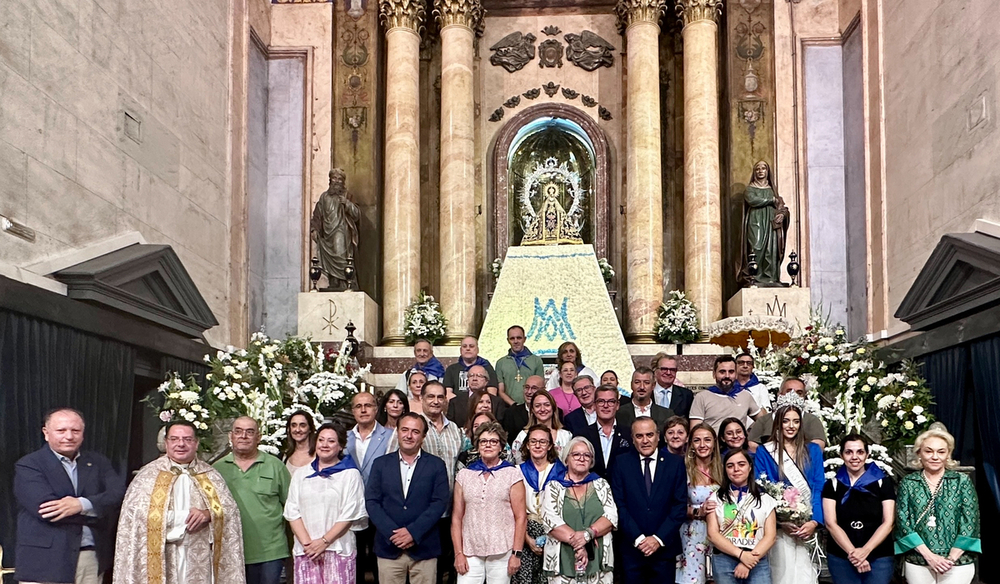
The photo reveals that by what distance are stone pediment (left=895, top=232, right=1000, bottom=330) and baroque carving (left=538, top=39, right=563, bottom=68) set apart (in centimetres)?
777

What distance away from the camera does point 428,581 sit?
6.98 metres

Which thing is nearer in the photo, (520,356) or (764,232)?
(520,356)

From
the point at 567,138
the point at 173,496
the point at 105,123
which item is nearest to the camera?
the point at 173,496

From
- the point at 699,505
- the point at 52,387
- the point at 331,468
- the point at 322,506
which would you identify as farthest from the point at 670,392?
the point at 52,387

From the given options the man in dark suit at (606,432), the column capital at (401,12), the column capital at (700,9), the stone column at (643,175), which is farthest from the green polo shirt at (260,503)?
the column capital at (700,9)

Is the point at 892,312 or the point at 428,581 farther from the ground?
the point at 892,312

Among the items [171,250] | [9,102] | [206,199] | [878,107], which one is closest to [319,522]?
[9,102]

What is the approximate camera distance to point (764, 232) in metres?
15.2

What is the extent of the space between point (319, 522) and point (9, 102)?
471 cm

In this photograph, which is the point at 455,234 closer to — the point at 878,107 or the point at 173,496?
the point at 878,107

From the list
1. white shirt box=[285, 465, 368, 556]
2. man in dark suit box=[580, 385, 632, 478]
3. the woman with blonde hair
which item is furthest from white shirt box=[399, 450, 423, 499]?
the woman with blonde hair

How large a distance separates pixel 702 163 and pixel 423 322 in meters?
5.00

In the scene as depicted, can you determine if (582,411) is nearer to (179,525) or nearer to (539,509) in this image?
(539,509)

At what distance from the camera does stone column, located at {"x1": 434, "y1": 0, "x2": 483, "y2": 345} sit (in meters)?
Answer: 16.4
